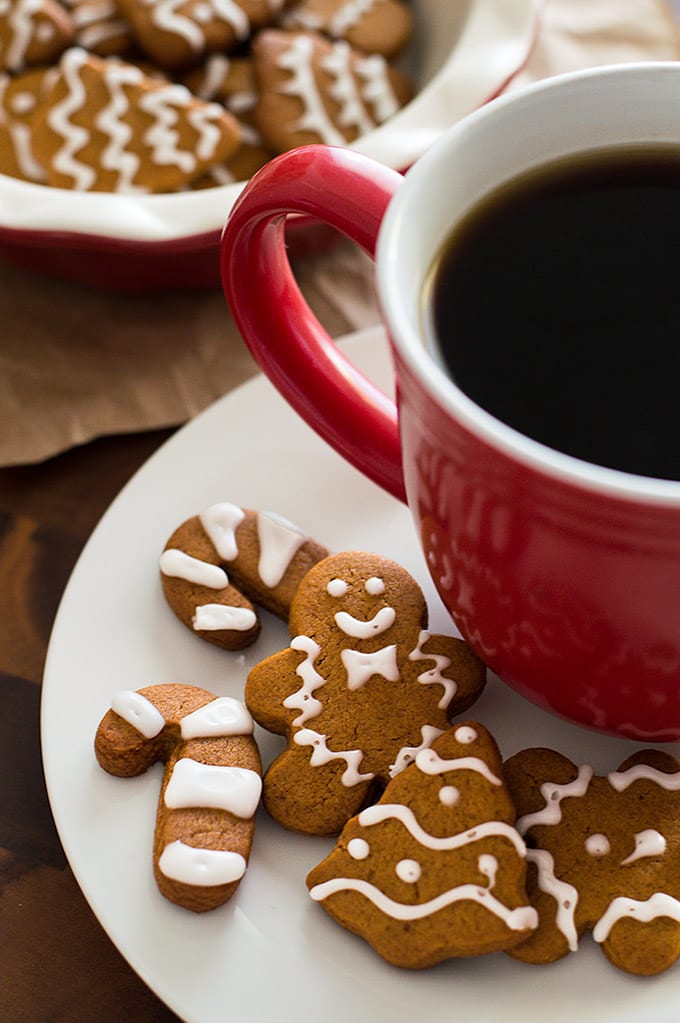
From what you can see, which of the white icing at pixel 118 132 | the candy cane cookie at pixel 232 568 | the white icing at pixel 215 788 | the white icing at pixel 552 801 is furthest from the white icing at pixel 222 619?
the white icing at pixel 118 132

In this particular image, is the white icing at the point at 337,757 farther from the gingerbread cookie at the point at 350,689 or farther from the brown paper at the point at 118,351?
the brown paper at the point at 118,351

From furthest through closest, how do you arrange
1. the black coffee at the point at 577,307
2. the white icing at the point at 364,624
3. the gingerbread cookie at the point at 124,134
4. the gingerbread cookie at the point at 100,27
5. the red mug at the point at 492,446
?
the gingerbread cookie at the point at 100,27 < the gingerbread cookie at the point at 124,134 < the white icing at the point at 364,624 < the black coffee at the point at 577,307 < the red mug at the point at 492,446

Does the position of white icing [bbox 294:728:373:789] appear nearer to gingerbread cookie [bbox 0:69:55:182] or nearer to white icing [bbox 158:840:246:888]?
white icing [bbox 158:840:246:888]

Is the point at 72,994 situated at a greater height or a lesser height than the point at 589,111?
lesser

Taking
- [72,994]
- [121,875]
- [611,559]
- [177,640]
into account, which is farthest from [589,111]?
[72,994]

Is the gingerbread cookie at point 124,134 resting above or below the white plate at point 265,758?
above

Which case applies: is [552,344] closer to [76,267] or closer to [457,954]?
[457,954]

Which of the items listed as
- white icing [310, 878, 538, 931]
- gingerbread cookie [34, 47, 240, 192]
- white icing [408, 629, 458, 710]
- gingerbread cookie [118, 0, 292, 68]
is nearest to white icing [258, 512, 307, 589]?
white icing [408, 629, 458, 710]
